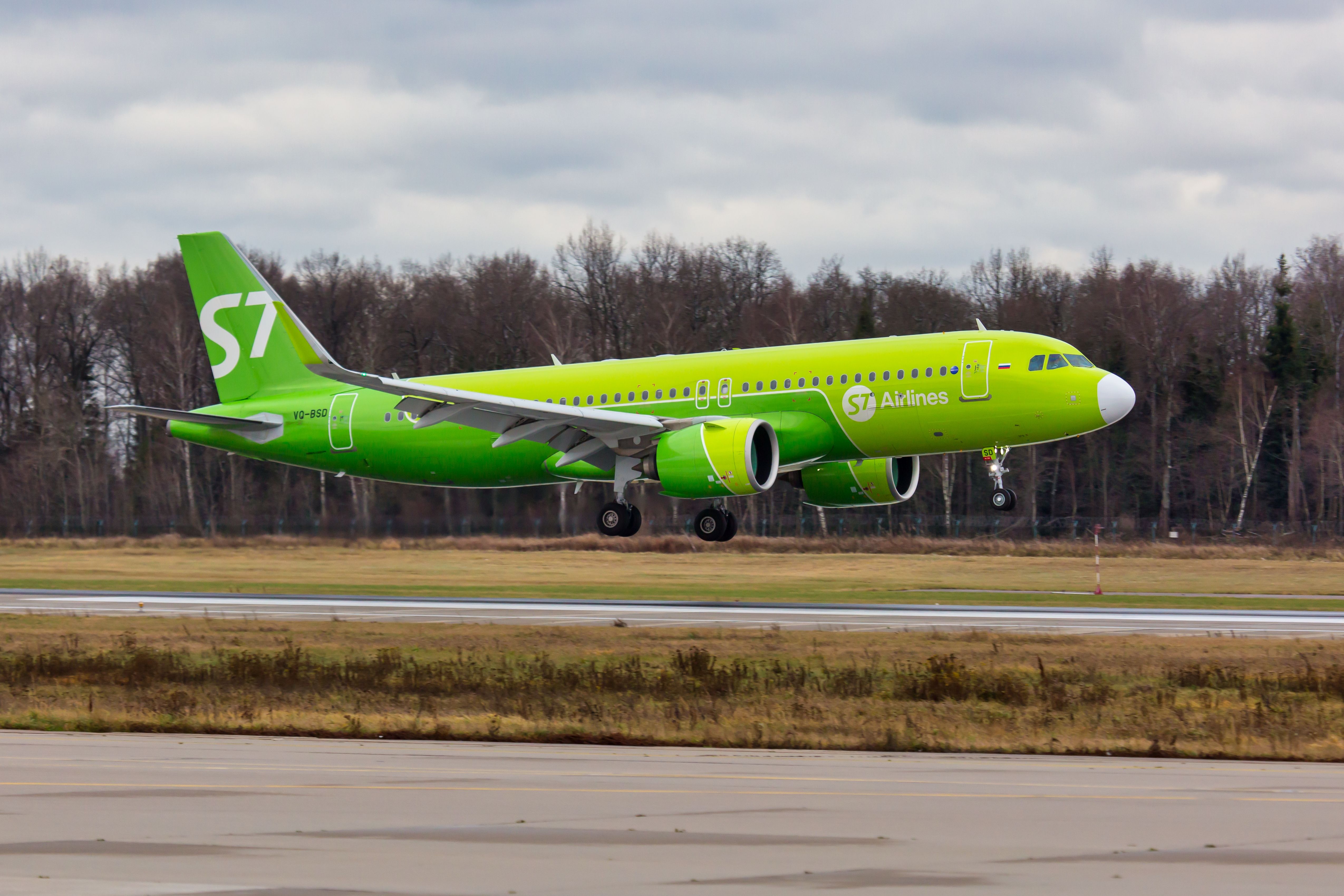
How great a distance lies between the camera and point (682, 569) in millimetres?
53875

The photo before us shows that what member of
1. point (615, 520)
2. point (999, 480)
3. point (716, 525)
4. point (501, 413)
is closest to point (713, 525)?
point (716, 525)

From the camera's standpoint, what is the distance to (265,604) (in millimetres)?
39469

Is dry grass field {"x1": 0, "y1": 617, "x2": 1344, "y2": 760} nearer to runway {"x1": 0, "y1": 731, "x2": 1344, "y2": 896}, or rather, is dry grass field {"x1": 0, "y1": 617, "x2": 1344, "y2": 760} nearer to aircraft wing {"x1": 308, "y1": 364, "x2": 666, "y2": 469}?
runway {"x1": 0, "y1": 731, "x2": 1344, "y2": 896}

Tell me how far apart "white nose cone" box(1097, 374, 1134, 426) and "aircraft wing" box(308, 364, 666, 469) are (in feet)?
32.5

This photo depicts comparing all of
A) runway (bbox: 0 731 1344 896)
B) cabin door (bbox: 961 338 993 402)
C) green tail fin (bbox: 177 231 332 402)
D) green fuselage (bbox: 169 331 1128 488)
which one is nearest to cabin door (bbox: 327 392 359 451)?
green fuselage (bbox: 169 331 1128 488)

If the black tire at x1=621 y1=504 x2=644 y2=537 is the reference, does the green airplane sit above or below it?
above

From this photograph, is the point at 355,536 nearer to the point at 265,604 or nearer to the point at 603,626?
the point at 265,604

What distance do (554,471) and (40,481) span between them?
189 feet

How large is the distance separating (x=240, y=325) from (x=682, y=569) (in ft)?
57.6

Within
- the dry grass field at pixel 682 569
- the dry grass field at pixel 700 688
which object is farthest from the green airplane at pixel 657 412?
the dry grass field at pixel 700 688

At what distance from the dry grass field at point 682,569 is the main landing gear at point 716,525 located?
13.4ft

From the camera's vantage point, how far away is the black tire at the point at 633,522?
38969mm

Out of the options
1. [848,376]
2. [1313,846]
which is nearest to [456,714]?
[1313,846]

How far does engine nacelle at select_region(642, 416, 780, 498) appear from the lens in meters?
35.9
